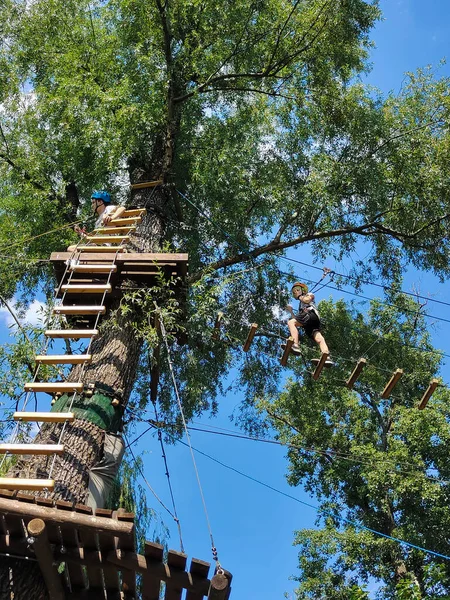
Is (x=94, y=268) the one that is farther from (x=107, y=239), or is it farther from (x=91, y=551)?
(x=91, y=551)

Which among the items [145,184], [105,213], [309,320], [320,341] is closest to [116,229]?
[105,213]

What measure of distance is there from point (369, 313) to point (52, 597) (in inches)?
479

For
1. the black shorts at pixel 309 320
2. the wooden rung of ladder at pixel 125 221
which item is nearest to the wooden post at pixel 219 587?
the black shorts at pixel 309 320

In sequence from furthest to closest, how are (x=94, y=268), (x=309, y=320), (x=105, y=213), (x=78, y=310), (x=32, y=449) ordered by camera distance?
(x=105, y=213)
(x=309, y=320)
(x=94, y=268)
(x=78, y=310)
(x=32, y=449)

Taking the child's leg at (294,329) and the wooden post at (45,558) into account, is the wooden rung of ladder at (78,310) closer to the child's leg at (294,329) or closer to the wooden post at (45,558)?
the wooden post at (45,558)

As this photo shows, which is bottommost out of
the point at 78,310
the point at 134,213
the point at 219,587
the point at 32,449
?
the point at 219,587

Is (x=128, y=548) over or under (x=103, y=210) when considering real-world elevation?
under

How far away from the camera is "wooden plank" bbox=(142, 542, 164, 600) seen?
3.56 meters

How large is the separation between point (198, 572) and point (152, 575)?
283 millimetres

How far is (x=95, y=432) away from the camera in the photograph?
499 cm

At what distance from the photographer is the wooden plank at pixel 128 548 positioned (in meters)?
3.50

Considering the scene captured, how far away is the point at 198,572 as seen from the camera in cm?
361

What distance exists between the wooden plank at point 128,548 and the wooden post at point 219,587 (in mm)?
510

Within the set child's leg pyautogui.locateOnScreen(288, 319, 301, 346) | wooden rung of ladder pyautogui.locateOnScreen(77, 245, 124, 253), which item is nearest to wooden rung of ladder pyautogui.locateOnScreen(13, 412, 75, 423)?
wooden rung of ladder pyautogui.locateOnScreen(77, 245, 124, 253)
